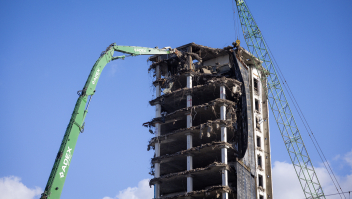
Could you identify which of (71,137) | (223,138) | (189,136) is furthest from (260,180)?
(71,137)

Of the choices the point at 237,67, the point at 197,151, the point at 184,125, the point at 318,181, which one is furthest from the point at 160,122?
the point at 318,181

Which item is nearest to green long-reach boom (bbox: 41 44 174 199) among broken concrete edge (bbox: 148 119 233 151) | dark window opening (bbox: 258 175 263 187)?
broken concrete edge (bbox: 148 119 233 151)

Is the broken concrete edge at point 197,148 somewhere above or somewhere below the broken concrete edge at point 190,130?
below

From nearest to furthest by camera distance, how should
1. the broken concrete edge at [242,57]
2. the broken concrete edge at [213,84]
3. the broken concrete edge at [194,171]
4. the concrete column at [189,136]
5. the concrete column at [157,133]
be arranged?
the broken concrete edge at [194,171] → the concrete column at [189,136] → the concrete column at [157,133] → the broken concrete edge at [213,84] → the broken concrete edge at [242,57]

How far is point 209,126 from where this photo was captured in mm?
97625

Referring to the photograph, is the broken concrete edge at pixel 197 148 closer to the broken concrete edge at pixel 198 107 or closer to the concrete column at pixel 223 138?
the concrete column at pixel 223 138

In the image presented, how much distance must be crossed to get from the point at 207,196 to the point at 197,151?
1002cm

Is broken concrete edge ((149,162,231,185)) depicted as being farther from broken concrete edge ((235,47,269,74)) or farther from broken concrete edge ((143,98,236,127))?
broken concrete edge ((235,47,269,74))

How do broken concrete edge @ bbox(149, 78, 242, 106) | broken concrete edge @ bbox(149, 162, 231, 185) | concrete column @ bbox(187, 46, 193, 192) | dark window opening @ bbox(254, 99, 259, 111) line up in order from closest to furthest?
1. broken concrete edge @ bbox(149, 162, 231, 185)
2. concrete column @ bbox(187, 46, 193, 192)
3. broken concrete edge @ bbox(149, 78, 242, 106)
4. dark window opening @ bbox(254, 99, 259, 111)

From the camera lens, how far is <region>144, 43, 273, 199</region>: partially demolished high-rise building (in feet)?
315

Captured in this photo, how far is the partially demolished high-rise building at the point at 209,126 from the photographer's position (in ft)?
315

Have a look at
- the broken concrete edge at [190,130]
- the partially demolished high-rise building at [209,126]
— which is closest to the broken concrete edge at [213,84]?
the partially demolished high-rise building at [209,126]

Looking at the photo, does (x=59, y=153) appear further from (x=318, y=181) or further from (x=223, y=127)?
(x=318, y=181)

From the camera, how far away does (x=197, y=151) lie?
97875 millimetres
